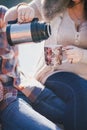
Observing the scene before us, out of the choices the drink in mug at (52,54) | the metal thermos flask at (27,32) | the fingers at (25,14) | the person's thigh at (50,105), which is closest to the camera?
the metal thermos flask at (27,32)

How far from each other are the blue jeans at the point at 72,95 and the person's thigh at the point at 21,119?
19 cm

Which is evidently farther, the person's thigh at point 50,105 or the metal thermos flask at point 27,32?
the person's thigh at point 50,105

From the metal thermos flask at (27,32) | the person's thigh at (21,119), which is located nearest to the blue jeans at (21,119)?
the person's thigh at (21,119)

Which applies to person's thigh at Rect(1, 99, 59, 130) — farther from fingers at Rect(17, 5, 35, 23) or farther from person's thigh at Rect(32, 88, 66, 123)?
fingers at Rect(17, 5, 35, 23)

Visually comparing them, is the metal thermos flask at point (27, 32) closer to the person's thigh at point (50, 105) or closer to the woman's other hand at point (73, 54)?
the woman's other hand at point (73, 54)

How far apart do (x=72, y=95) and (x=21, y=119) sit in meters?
0.36

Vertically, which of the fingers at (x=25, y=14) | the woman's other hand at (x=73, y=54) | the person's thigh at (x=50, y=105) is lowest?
the person's thigh at (x=50, y=105)

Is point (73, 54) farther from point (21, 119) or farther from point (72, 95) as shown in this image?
point (21, 119)

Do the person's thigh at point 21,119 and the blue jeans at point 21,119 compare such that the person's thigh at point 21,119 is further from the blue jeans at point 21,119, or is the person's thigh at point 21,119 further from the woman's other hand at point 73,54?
the woman's other hand at point 73,54

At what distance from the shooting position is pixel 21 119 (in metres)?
2.05

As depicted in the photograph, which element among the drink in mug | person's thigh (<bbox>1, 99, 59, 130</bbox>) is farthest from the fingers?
person's thigh (<bbox>1, 99, 59, 130</bbox>)

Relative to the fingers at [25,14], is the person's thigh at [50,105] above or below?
below

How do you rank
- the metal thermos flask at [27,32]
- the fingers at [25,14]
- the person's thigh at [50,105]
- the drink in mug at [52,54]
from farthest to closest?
1. the person's thigh at [50,105]
2. the drink in mug at [52,54]
3. the fingers at [25,14]
4. the metal thermos flask at [27,32]

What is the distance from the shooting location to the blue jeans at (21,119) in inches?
79.9
